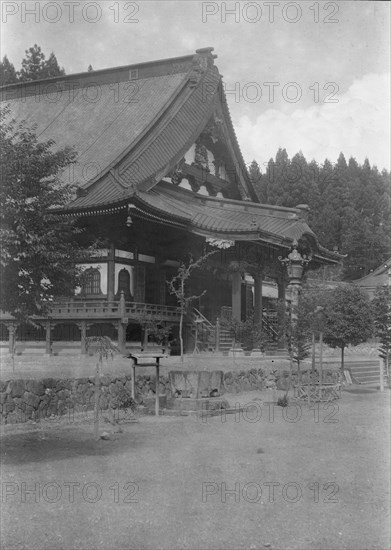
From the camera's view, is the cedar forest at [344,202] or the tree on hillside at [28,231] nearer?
the tree on hillside at [28,231]

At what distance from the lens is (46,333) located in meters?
20.0

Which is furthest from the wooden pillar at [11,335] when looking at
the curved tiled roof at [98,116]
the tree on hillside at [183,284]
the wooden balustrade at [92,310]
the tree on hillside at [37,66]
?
the tree on hillside at [37,66]

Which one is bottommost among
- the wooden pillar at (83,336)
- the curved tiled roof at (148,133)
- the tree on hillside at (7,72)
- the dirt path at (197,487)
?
the dirt path at (197,487)

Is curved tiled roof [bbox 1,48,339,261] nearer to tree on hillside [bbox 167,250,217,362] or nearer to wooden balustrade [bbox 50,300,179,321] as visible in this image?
tree on hillside [bbox 167,250,217,362]

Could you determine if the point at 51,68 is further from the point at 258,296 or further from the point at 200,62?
the point at 258,296

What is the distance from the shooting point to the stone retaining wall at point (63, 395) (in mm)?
10969

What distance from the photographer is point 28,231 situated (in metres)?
8.95

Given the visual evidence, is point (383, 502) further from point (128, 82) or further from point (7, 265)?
point (128, 82)

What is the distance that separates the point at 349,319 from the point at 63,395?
11.3 metres

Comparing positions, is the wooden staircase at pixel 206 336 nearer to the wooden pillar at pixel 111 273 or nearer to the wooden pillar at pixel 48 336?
the wooden pillar at pixel 111 273

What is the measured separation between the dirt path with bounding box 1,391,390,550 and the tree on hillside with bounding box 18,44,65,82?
3883 cm

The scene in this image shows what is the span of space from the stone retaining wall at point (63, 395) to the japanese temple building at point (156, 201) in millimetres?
5452

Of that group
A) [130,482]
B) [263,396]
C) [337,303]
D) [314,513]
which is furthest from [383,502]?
[337,303]

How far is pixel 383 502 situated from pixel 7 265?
5908mm
